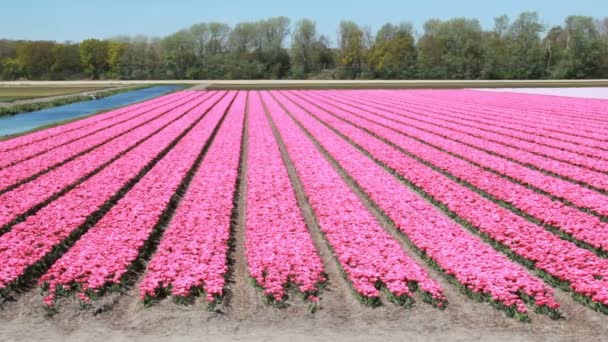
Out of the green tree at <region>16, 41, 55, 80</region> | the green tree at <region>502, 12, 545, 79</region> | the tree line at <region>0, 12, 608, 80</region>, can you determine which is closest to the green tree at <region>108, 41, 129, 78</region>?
the tree line at <region>0, 12, 608, 80</region>

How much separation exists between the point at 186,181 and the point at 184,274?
25.0 feet

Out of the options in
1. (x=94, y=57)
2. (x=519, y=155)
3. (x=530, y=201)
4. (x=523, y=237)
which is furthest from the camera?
(x=94, y=57)

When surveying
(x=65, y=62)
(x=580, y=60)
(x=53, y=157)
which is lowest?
(x=53, y=157)

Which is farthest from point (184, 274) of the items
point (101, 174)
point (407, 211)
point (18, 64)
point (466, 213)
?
point (18, 64)

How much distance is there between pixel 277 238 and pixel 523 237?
465 cm

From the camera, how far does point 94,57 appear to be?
149 metres

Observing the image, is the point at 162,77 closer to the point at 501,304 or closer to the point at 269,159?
the point at 269,159

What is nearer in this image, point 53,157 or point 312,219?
point 312,219

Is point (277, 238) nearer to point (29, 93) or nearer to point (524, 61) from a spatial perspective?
point (29, 93)

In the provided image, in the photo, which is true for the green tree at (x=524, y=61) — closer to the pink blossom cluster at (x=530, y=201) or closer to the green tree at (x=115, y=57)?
the green tree at (x=115, y=57)

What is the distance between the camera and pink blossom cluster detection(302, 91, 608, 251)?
1016 centimetres

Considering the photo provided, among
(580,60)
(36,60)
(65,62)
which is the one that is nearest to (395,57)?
(580,60)

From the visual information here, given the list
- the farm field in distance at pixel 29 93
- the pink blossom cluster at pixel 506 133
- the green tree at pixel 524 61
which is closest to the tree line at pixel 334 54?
the green tree at pixel 524 61

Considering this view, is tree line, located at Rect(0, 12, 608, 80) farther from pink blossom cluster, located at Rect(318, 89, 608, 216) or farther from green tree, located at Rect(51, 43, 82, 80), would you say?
pink blossom cluster, located at Rect(318, 89, 608, 216)
